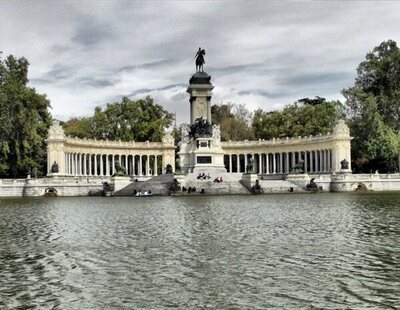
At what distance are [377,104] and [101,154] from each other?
45693mm

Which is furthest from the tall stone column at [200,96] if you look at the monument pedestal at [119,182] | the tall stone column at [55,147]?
the monument pedestal at [119,182]

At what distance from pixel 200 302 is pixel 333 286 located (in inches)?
125

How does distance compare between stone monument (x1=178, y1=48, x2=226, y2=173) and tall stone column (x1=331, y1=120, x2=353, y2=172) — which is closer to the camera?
stone monument (x1=178, y1=48, x2=226, y2=173)

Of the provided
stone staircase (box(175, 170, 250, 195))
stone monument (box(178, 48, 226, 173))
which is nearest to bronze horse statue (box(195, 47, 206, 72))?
stone monument (box(178, 48, 226, 173))

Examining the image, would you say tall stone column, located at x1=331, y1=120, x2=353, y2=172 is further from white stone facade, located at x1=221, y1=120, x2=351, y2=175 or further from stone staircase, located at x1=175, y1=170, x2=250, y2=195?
stone staircase, located at x1=175, y1=170, x2=250, y2=195

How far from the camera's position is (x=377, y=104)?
268ft

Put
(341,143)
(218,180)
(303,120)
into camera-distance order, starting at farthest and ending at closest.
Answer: (303,120) → (341,143) → (218,180)

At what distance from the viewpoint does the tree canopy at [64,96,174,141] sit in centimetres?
10144

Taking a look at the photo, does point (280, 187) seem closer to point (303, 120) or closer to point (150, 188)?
point (150, 188)

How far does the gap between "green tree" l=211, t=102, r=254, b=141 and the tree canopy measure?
13551mm

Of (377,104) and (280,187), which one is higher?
(377,104)

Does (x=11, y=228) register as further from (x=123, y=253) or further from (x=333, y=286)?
(x=333, y=286)

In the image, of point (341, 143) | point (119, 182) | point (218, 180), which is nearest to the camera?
point (218, 180)

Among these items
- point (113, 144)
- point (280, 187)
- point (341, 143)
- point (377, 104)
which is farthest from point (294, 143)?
point (113, 144)
